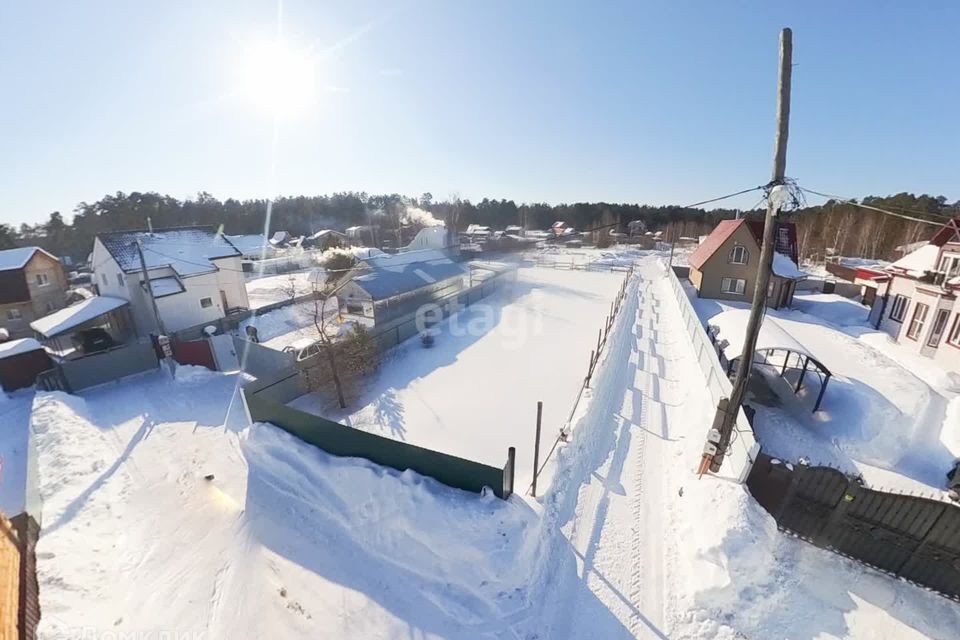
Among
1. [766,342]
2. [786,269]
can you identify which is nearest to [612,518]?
[766,342]

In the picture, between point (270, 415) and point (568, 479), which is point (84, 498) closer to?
point (270, 415)

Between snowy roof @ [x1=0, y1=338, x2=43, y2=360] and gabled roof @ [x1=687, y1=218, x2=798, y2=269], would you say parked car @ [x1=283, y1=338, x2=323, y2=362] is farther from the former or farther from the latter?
gabled roof @ [x1=687, y1=218, x2=798, y2=269]

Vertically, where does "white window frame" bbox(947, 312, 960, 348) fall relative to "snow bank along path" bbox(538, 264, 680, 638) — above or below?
above

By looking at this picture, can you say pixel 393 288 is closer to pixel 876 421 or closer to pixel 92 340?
pixel 92 340

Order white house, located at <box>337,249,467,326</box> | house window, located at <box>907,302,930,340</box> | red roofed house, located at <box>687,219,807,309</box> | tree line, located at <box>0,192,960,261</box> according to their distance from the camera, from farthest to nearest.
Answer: tree line, located at <box>0,192,960,261</box> → red roofed house, located at <box>687,219,807,309</box> → white house, located at <box>337,249,467,326</box> → house window, located at <box>907,302,930,340</box>

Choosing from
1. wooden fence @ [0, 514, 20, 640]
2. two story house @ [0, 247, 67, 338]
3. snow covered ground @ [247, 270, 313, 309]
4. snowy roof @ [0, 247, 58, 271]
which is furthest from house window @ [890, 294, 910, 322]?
snowy roof @ [0, 247, 58, 271]
